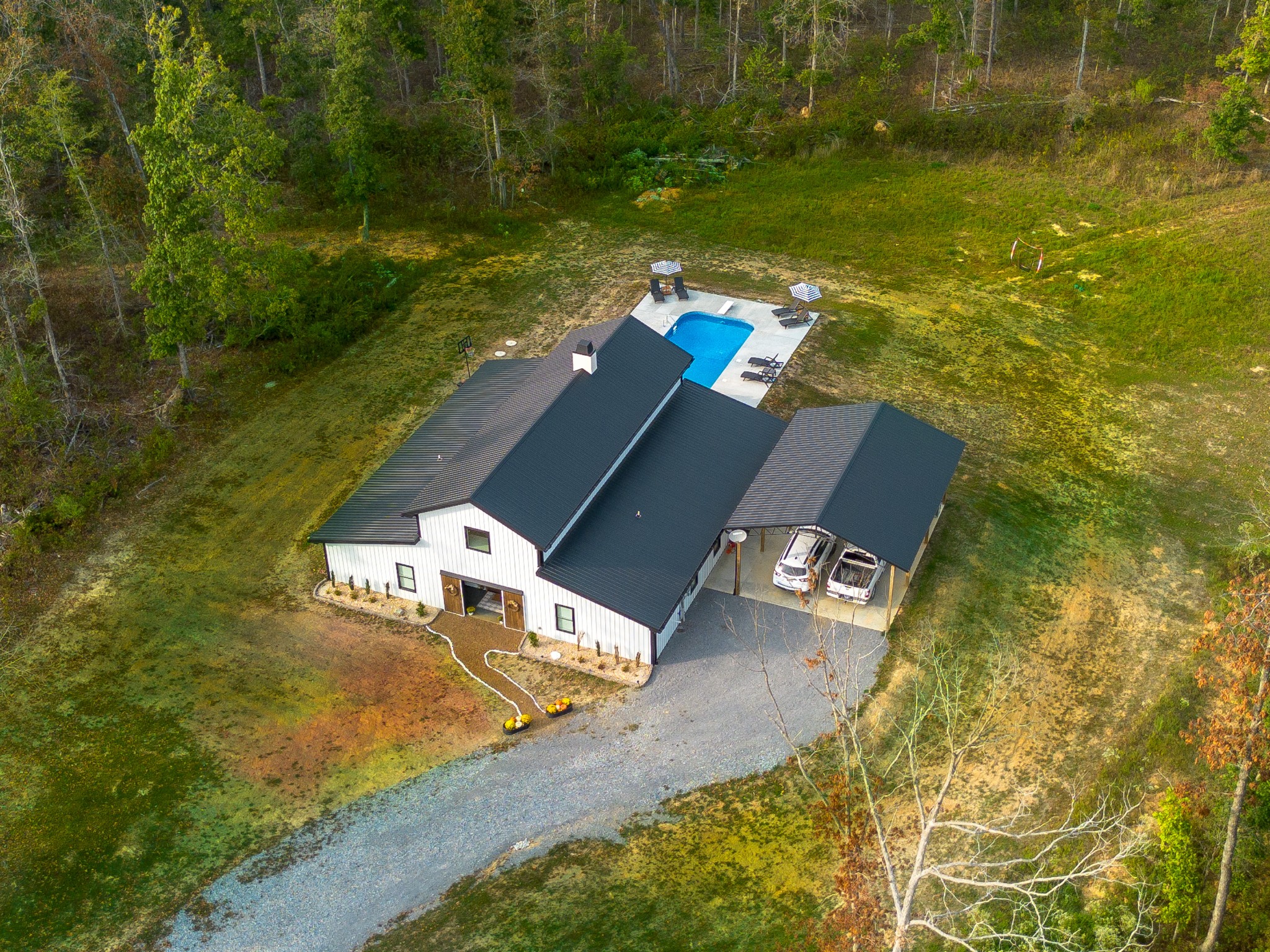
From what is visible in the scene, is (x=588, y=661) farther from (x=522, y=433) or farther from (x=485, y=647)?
(x=522, y=433)

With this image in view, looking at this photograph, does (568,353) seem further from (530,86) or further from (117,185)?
(530,86)

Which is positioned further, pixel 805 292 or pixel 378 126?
pixel 378 126

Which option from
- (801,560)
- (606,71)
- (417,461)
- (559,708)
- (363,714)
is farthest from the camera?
(606,71)

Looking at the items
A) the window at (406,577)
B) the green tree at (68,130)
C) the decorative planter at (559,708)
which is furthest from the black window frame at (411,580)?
the green tree at (68,130)

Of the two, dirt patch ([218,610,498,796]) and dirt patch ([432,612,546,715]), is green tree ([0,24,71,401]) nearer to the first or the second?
dirt patch ([218,610,498,796])

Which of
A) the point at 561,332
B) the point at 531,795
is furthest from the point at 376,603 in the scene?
the point at 561,332

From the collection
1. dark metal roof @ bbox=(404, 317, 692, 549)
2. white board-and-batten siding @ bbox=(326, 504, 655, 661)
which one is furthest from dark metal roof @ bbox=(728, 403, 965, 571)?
white board-and-batten siding @ bbox=(326, 504, 655, 661)
